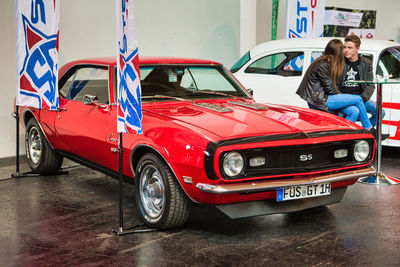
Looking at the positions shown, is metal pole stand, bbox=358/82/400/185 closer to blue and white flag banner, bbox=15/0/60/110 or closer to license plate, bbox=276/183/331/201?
license plate, bbox=276/183/331/201

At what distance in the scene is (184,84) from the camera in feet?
18.9

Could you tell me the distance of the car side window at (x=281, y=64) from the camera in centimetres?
841

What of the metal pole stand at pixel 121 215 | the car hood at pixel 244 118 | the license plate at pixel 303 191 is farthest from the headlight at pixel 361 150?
the metal pole stand at pixel 121 215

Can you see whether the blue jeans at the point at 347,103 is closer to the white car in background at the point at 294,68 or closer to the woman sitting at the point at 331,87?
the woman sitting at the point at 331,87

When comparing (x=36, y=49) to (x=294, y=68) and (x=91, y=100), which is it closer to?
(x=91, y=100)

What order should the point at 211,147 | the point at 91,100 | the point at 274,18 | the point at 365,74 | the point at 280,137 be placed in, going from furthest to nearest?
1. the point at 274,18
2. the point at 365,74
3. the point at 91,100
4. the point at 280,137
5. the point at 211,147

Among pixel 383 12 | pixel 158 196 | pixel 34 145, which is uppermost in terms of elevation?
pixel 383 12

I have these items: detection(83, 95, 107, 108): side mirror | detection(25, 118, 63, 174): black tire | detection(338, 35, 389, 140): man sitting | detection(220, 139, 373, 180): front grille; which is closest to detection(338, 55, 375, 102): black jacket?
detection(338, 35, 389, 140): man sitting

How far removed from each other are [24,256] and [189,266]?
124 cm

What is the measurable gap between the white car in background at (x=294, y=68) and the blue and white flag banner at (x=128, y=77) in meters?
4.16

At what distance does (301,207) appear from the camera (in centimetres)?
461

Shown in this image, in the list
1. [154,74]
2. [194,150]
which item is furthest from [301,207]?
[154,74]

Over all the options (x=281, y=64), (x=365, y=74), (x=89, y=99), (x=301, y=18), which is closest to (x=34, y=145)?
(x=89, y=99)

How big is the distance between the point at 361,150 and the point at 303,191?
714 mm
